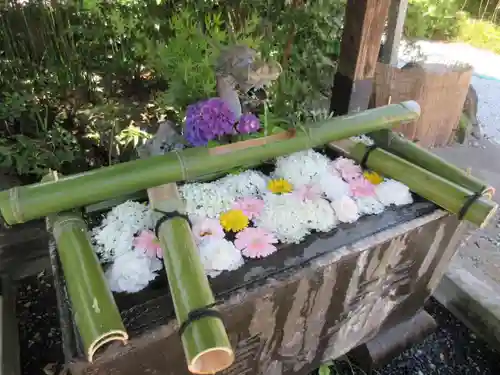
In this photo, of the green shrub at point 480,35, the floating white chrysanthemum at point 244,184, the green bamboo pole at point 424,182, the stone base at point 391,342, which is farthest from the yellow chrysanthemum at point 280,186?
the green shrub at point 480,35

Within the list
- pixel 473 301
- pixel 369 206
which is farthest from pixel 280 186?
pixel 473 301

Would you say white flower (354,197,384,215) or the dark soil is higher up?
white flower (354,197,384,215)

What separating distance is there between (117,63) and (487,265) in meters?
3.12

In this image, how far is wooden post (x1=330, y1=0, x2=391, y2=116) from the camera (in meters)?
1.96

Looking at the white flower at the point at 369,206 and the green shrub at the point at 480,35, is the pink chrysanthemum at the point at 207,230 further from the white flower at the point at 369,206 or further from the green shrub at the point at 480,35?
the green shrub at the point at 480,35

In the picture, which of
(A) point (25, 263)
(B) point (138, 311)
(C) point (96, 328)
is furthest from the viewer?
(A) point (25, 263)

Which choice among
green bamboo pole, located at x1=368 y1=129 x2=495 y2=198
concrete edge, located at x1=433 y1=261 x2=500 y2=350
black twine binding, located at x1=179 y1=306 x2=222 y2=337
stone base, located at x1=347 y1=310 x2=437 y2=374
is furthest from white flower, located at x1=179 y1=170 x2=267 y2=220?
concrete edge, located at x1=433 y1=261 x2=500 y2=350

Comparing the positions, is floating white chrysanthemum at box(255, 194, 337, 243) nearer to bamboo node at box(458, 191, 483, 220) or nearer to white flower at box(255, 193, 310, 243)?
white flower at box(255, 193, 310, 243)

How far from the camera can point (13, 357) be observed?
1.93 meters

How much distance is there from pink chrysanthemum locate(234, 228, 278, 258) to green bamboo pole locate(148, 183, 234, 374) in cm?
21

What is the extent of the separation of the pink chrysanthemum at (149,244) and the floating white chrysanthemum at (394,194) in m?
0.88

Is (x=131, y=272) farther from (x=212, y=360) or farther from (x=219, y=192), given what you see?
(x=219, y=192)

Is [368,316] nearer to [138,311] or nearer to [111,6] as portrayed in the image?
[138,311]

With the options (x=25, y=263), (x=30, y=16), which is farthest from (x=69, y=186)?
(x=30, y=16)
